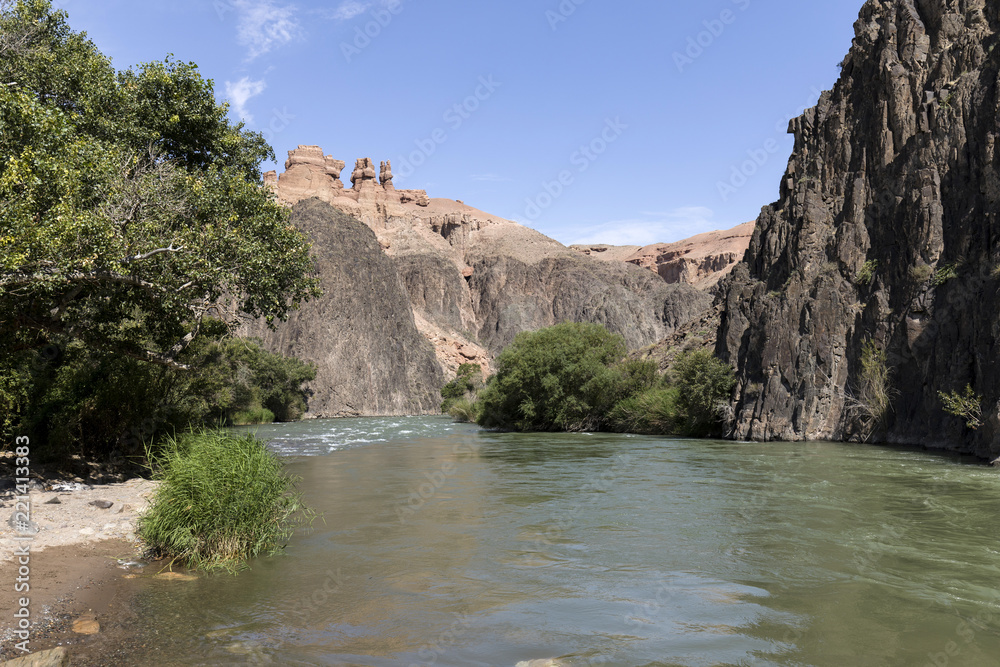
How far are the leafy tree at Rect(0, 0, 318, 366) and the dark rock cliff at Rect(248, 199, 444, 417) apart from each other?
3311 inches

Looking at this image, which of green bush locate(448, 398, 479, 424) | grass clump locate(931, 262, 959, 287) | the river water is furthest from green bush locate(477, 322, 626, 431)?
the river water

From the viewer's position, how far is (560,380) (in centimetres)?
5150

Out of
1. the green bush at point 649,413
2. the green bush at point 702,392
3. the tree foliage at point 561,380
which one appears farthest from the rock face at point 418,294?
the green bush at point 702,392

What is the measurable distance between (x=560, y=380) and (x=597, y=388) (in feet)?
9.56

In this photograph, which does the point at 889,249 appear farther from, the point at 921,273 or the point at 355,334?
the point at 355,334

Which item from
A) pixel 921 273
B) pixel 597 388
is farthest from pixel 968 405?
pixel 597 388

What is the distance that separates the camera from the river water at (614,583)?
7230 millimetres

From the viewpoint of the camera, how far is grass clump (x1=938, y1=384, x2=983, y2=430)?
91.9 feet

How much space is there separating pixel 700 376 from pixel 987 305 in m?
18.4

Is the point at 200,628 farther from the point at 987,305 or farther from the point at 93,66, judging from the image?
the point at 987,305

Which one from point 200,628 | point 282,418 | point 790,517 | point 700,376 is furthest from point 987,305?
point 282,418

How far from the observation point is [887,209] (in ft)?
136

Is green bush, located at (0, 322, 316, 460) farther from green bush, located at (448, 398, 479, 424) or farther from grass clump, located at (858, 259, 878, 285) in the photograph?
green bush, located at (448, 398, 479, 424)

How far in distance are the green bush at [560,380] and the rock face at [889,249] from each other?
30.3ft
